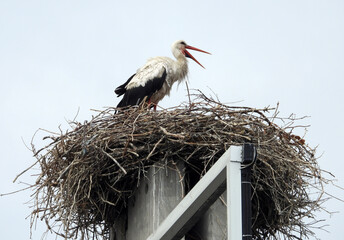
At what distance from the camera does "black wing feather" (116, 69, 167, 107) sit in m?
9.75

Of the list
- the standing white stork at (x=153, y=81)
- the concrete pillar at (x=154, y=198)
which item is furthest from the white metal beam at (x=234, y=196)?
the standing white stork at (x=153, y=81)

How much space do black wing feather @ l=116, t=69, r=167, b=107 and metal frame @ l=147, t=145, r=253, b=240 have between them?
4.49 meters

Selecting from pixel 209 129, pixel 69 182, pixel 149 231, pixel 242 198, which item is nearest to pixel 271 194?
pixel 209 129

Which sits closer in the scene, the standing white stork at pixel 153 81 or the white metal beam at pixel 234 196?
the white metal beam at pixel 234 196

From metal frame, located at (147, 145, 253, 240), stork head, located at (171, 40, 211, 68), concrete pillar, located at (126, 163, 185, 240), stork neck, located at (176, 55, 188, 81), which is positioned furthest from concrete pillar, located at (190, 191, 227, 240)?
stork head, located at (171, 40, 211, 68)

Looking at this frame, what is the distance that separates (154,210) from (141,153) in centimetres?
68

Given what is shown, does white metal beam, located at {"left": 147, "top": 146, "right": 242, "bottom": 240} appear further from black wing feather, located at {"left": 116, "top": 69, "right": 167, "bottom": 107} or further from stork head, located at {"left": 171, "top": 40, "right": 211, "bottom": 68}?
stork head, located at {"left": 171, "top": 40, "right": 211, "bottom": 68}

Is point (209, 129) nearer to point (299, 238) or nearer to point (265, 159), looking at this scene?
point (265, 159)

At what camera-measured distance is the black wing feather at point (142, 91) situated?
9.75m

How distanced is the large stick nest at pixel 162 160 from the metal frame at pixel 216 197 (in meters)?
1.57

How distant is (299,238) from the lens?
7285mm

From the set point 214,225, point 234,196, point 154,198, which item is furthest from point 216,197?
point 214,225

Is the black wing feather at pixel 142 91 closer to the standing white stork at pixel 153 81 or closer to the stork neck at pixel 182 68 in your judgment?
the standing white stork at pixel 153 81

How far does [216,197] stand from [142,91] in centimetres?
491
